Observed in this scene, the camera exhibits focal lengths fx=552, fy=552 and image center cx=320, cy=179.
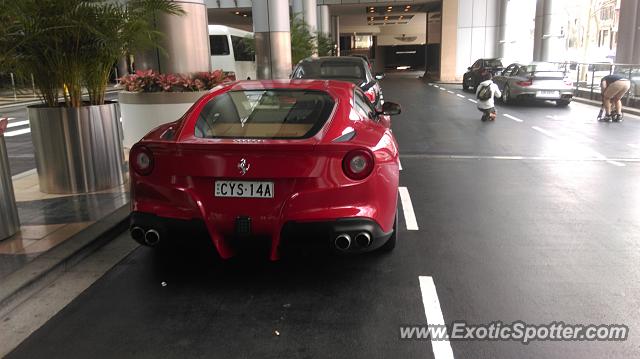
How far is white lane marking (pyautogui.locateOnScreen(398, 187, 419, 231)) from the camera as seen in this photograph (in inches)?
225

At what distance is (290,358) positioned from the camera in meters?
3.18

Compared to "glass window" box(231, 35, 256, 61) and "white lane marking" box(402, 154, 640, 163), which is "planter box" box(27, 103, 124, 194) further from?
"glass window" box(231, 35, 256, 61)

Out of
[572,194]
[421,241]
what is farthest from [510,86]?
[421,241]

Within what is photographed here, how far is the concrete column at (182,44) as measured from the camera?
9250 millimetres

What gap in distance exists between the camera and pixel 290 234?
3.85m

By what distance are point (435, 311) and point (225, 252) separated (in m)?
1.55

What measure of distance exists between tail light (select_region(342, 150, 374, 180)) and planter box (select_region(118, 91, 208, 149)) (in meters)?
5.85

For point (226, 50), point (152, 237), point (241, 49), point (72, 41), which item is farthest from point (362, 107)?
point (241, 49)

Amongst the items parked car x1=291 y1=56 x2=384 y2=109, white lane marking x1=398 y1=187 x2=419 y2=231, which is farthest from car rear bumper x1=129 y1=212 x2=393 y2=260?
parked car x1=291 y1=56 x2=384 y2=109

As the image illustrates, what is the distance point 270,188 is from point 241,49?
2179 centimetres

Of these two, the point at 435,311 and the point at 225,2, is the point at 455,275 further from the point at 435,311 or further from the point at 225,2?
the point at 225,2

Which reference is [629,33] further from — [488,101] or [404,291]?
[404,291]

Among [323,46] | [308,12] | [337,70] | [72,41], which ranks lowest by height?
[337,70]

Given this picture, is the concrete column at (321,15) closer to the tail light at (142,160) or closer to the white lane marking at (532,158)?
the white lane marking at (532,158)
